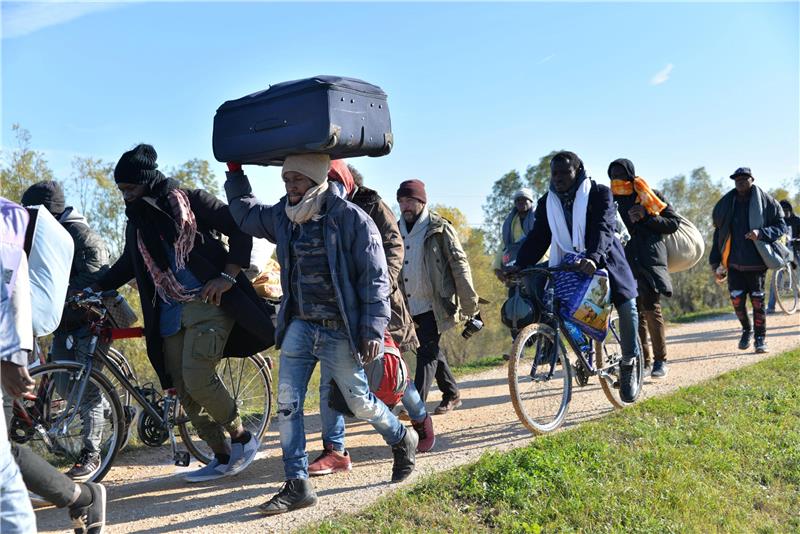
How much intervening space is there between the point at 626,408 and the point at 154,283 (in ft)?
12.8

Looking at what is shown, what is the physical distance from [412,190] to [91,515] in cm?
386

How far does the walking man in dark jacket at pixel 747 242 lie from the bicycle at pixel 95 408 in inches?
285

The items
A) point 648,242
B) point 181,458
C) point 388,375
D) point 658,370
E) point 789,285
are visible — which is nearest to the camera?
point 388,375

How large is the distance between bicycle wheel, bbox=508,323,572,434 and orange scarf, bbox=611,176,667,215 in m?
2.60

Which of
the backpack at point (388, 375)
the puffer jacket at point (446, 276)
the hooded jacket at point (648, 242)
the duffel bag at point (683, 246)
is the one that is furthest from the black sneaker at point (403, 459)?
the duffel bag at point (683, 246)

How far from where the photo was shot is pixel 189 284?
208 inches

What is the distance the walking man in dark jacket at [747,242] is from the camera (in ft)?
32.5

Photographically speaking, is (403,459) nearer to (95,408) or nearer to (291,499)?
(291,499)

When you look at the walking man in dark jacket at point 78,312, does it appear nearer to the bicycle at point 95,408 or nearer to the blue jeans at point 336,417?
the bicycle at point 95,408

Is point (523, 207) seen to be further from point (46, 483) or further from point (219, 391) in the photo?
point (46, 483)

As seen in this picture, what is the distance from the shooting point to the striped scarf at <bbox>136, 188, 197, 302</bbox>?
5.22 metres

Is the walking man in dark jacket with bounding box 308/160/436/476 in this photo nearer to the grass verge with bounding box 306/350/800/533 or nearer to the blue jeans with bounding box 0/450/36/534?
the grass verge with bounding box 306/350/800/533

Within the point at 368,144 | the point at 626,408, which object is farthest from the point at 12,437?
the point at 626,408

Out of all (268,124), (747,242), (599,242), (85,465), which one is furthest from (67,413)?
(747,242)
